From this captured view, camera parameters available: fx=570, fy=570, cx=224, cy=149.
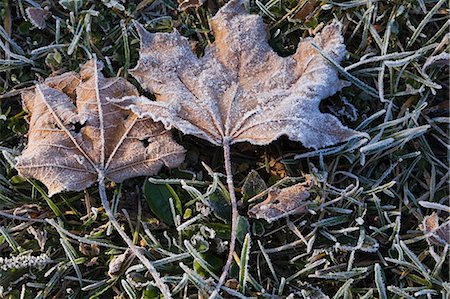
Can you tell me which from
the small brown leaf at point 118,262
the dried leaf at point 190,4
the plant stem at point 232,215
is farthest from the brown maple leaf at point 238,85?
the small brown leaf at point 118,262

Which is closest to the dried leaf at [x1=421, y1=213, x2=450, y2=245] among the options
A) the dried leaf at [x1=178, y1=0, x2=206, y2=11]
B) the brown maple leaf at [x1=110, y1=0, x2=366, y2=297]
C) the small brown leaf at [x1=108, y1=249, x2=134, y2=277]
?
the brown maple leaf at [x1=110, y1=0, x2=366, y2=297]

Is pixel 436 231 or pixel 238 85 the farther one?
pixel 238 85

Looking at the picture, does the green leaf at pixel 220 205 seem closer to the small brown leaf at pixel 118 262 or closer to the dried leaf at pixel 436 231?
the small brown leaf at pixel 118 262

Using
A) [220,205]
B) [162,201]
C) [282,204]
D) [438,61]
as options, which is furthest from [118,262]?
[438,61]

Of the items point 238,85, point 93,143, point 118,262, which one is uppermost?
point 238,85

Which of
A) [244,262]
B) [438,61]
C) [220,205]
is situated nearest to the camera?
[244,262]

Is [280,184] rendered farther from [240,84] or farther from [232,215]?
[240,84]

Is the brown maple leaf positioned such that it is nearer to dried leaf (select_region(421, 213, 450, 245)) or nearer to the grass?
the grass
